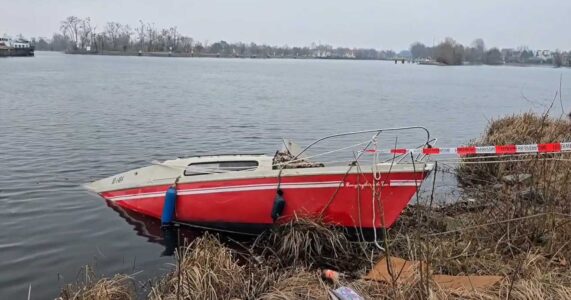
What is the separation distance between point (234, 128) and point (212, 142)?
12.7 feet

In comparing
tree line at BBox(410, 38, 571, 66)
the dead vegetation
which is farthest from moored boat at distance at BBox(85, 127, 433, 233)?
tree line at BBox(410, 38, 571, 66)

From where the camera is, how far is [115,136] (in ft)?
67.7

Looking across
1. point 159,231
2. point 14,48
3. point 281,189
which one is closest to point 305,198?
point 281,189

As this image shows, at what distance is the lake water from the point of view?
864cm

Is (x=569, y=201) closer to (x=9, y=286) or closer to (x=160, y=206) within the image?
(x=160, y=206)

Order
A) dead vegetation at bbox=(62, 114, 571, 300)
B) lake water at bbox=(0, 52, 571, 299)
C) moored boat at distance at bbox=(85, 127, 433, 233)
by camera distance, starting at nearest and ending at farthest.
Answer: dead vegetation at bbox=(62, 114, 571, 300) → moored boat at distance at bbox=(85, 127, 433, 233) → lake water at bbox=(0, 52, 571, 299)

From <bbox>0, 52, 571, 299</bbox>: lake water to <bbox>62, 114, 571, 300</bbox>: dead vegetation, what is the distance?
166cm

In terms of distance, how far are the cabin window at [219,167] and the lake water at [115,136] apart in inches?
54.5

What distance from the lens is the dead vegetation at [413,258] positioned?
17.5ft

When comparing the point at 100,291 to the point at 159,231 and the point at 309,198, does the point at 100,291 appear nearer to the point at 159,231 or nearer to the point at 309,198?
the point at 309,198

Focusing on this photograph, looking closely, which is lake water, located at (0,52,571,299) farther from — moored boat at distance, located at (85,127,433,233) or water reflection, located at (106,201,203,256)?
moored boat at distance, located at (85,127,433,233)

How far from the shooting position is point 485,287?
5.42 m

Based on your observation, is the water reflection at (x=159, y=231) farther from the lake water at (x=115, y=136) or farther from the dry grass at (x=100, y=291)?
the dry grass at (x=100, y=291)

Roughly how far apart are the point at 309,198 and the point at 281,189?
1.45 feet
